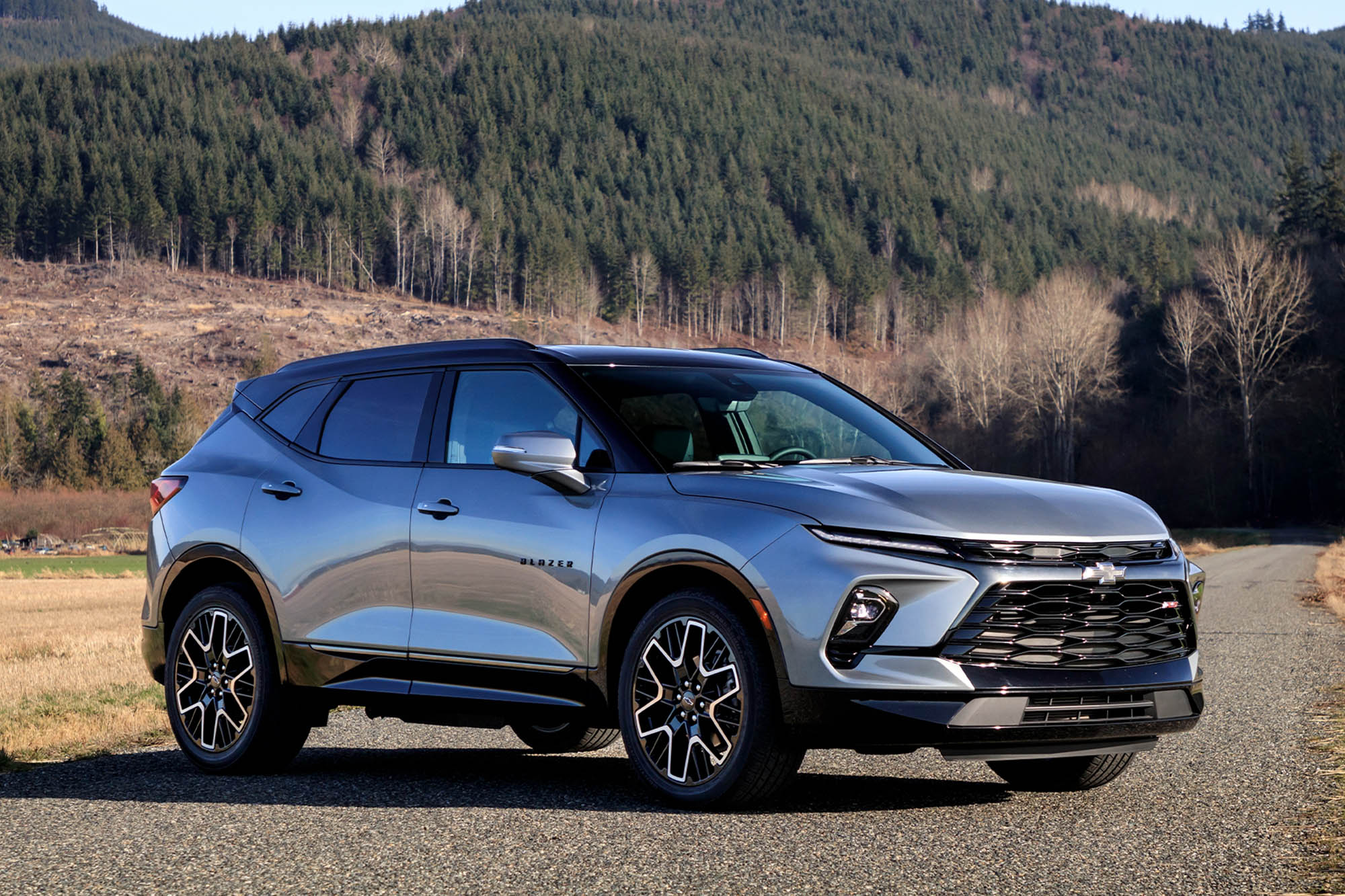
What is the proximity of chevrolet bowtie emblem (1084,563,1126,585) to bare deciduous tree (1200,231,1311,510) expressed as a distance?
87124mm

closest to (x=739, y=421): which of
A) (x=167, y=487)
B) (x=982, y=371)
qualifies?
(x=167, y=487)

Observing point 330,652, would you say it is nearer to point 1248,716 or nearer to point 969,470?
point 969,470

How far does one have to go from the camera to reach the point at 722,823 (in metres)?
5.95

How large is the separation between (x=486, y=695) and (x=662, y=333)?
607 feet

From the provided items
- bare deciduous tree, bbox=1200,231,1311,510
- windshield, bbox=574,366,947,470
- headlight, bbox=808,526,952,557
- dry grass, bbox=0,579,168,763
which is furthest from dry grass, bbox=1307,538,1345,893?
bare deciduous tree, bbox=1200,231,1311,510

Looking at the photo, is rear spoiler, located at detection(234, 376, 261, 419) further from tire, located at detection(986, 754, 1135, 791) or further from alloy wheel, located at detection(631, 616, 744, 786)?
tire, located at detection(986, 754, 1135, 791)

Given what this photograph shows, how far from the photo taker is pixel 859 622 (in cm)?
584

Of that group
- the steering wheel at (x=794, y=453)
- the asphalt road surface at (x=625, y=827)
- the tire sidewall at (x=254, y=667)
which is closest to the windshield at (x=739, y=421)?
the steering wheel at (x=794, y=453)

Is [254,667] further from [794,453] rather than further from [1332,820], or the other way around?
[1332,820]

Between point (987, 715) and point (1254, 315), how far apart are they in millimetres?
91013

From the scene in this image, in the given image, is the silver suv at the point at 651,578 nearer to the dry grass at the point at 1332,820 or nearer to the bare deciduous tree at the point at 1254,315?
the dry grass at the point at 1332,820

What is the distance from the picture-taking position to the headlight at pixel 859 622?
5.81 meters

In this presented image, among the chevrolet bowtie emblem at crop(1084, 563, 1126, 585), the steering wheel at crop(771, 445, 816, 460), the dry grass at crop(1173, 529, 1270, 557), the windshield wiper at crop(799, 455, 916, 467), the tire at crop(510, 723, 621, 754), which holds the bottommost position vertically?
the dry grass at crop(1173, 529, 1270, 557)

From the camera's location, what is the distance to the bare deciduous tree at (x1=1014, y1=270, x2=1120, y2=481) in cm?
9781
